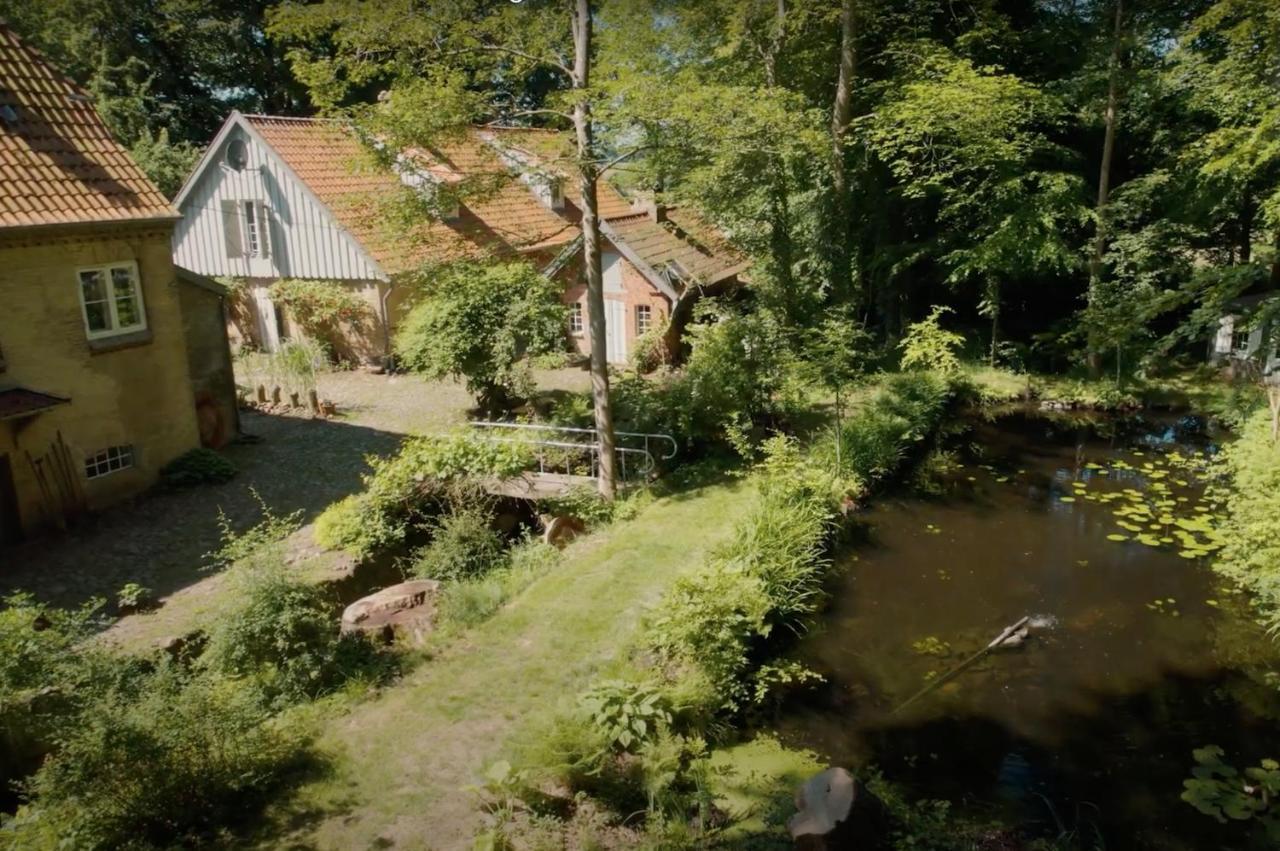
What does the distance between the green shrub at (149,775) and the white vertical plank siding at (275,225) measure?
57.6 feet

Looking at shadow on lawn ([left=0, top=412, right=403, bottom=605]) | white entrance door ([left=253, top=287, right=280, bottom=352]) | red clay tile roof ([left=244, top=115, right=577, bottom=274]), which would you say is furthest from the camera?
white entrance door ([left=253, top=287, right=280, bottom=352])

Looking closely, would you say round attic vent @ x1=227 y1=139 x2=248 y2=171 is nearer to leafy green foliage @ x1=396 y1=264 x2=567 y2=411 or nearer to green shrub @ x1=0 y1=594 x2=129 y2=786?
leafy green foliage @ x1=396 y1=264 x2=567 y2=411

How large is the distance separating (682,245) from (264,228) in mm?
12317

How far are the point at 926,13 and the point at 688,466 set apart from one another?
644 inches

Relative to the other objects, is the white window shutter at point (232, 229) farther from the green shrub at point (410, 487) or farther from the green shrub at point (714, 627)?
the green shrub at point (714, 627)

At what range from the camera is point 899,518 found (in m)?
15.3

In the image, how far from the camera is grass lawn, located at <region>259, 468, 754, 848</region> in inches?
289

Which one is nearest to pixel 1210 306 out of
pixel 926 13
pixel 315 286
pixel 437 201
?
pixel 437 201

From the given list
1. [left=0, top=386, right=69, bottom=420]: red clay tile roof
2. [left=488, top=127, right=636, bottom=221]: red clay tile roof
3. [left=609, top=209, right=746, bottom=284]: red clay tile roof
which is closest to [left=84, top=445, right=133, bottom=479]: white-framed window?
[left=0, top=386, right=69, bottom=420]: red clay tile roof

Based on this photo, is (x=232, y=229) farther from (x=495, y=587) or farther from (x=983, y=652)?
(x=983, y=652)

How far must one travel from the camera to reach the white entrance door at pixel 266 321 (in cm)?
2583

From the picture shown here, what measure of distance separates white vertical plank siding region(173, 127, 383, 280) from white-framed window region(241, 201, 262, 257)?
0.21 meters

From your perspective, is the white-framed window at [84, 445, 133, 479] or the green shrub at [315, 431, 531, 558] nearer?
the green shrub at [315, 431, 531, 558]

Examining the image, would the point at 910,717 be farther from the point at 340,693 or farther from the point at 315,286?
the point at 315,286
